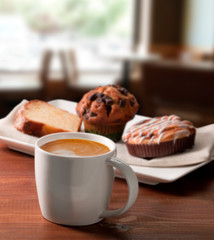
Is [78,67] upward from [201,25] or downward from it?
downward

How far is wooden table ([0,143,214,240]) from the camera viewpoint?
0.66m

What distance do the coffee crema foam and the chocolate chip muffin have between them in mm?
434

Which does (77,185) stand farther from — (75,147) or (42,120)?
(42,120)

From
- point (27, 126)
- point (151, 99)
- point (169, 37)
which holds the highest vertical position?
point (27, 126)

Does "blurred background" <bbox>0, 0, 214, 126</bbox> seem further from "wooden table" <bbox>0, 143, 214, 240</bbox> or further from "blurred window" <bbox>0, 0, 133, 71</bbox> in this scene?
"wooden table" <bbox>0, 143, 214, 240</bbox>

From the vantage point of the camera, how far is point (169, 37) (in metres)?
5.30

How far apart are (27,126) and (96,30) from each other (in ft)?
13.2

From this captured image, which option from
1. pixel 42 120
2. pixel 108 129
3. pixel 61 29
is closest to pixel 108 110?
pixel 108 129

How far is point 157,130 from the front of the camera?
103cm

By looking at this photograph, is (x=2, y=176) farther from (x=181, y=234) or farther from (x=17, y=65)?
(x=17, y=65)

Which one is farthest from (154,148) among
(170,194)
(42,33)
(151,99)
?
(42,33)

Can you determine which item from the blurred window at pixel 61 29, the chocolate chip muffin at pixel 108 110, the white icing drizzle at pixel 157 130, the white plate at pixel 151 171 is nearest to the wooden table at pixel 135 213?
the white plate at pixel 151 171

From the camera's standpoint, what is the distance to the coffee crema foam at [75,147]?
680 mm

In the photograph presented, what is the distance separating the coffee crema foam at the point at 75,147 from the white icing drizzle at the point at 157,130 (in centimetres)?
29
